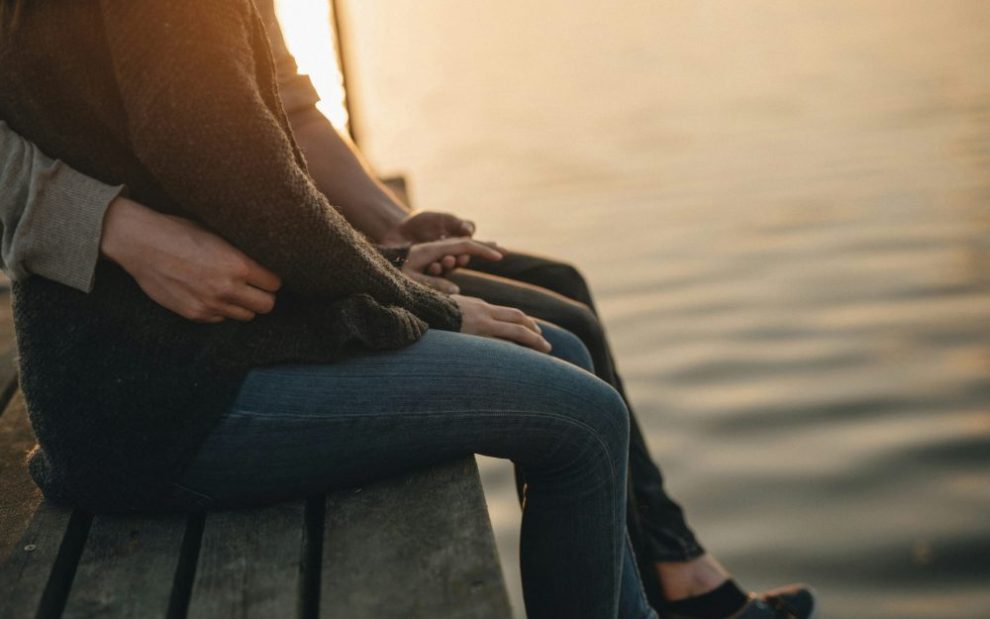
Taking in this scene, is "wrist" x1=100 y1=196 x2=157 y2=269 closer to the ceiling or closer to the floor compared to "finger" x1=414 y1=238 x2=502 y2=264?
closer to the ceiling

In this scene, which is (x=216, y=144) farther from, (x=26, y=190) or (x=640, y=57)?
(x=640, y=57)

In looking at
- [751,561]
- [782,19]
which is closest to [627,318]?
[751,561]

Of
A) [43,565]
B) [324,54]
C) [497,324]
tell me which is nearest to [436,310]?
[497,324]

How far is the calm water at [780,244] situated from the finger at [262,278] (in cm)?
203

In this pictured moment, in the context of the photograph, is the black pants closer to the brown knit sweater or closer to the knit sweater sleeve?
the brown knit sweater

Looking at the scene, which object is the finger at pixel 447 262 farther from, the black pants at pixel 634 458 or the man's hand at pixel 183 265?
the man's hand at pixel 183 265

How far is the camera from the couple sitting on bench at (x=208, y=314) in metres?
1.50

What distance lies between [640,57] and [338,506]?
11680 mm

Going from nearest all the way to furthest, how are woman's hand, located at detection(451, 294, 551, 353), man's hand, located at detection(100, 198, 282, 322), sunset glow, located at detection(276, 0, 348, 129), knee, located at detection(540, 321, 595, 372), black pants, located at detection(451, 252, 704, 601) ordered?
man's hand, located at detection(100, 198, 282, 322) → woman's hand, located at detection(451, 294, 551, 353) → knee, located at detection(540, 321, 595, 372) → black pants, located at detection(451, 252, 704, 601) → sunset glow, located at detection(276, 0, 348, 129)

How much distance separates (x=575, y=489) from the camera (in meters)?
1.82

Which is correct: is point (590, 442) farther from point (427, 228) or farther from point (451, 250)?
point (427, 228)

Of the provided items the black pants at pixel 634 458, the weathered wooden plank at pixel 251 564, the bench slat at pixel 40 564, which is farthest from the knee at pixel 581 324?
the bench slat at pixel 40 564

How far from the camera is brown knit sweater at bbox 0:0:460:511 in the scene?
1479mm

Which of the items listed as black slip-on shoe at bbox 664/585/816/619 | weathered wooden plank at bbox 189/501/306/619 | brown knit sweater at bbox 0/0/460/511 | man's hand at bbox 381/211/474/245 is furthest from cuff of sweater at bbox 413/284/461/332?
black slip-on shoe at bbox 664/585/816/619
